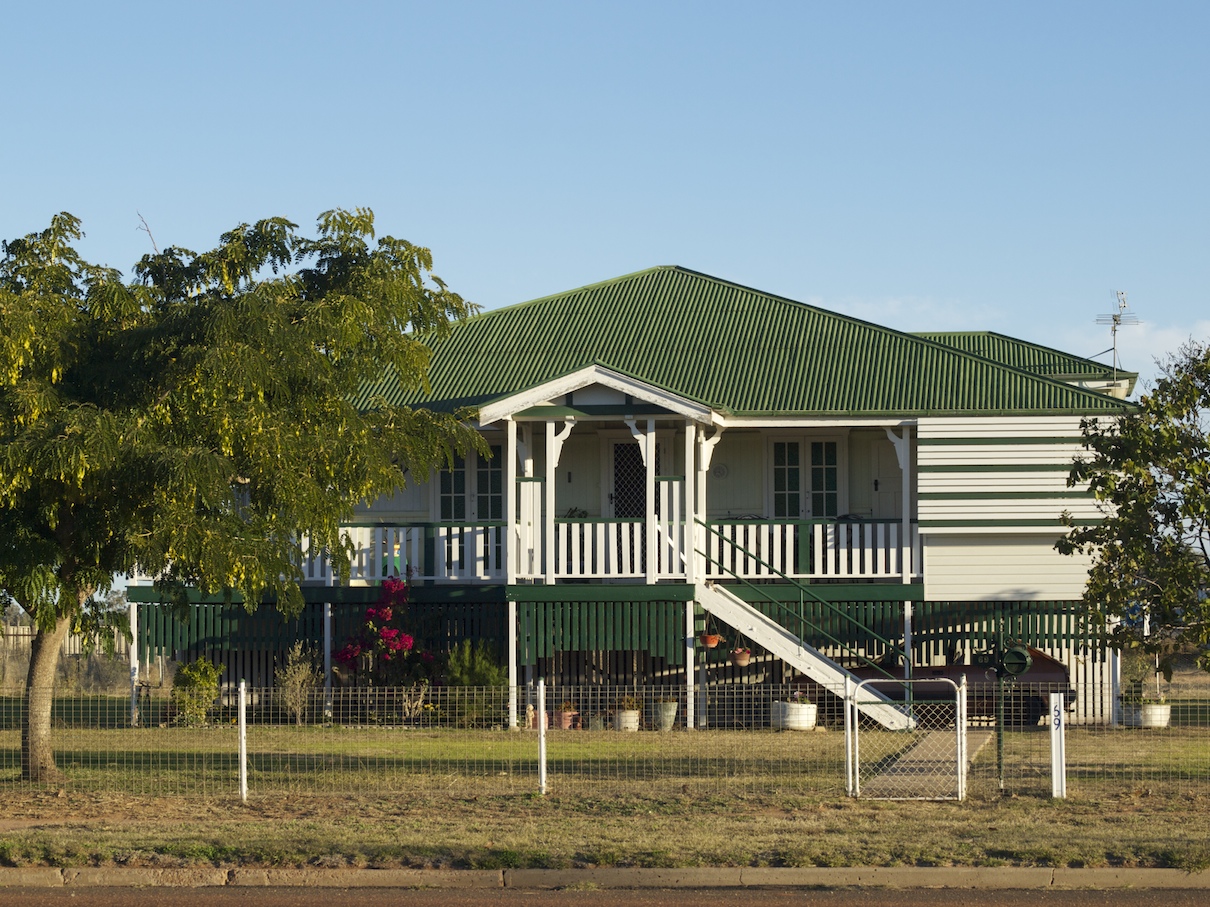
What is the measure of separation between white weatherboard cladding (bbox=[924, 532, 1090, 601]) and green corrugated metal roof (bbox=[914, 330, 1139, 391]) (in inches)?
141

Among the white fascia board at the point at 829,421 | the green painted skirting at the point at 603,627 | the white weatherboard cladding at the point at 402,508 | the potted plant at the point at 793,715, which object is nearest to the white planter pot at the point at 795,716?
the potted plant at the point at 793,715

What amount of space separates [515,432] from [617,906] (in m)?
13.1

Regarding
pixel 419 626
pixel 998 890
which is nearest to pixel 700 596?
pixel 419 626

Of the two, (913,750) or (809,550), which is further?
(809,550)

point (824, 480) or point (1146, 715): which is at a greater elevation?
point (824, 480)

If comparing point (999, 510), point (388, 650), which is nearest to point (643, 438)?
point (388, 650)

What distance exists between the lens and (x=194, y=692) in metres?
22.8

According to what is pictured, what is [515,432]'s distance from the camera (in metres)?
22.8

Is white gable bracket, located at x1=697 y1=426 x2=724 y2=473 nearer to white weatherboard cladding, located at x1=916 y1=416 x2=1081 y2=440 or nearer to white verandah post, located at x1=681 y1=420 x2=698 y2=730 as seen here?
white verandah post, located at x1=681 y1=420 x2=698 y2=730

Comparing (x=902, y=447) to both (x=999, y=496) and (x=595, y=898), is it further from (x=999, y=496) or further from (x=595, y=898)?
(x=595, y=898)

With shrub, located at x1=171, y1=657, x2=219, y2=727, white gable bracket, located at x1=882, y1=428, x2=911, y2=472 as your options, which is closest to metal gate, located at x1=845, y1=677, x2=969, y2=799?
white gable bracket, located at x1=882, y1=428, x2=911, y2=472

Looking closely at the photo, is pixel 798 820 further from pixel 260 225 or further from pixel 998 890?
pixel 260 225

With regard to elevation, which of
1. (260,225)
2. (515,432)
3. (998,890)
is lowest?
(998,890)

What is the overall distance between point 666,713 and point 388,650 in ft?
13.1
